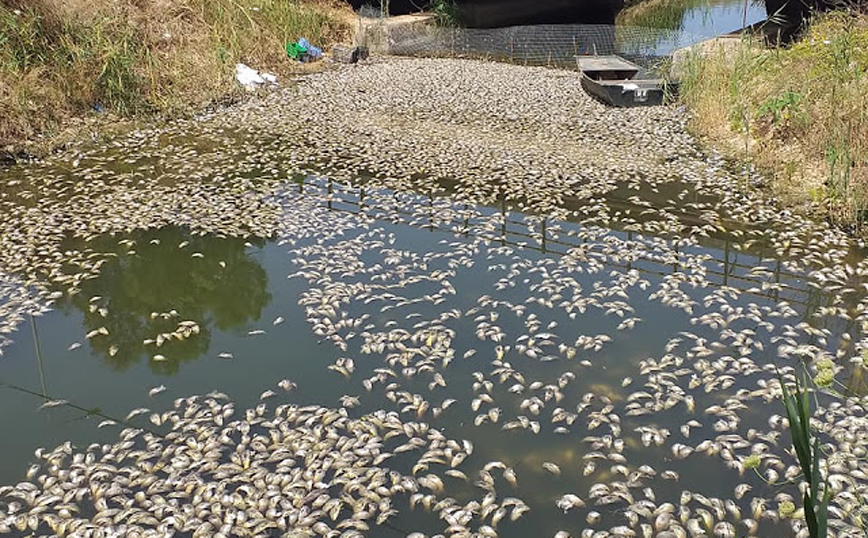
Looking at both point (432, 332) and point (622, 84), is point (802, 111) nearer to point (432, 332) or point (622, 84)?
point (622, 84)

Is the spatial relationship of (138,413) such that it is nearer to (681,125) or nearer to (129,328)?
(129,328)

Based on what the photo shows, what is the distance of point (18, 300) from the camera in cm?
555

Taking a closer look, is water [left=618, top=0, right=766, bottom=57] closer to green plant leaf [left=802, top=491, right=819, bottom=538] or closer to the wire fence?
the wire fence

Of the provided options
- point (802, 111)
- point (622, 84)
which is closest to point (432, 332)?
point (802, 111)

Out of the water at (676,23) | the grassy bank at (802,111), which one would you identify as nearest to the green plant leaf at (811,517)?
the grassy bank at (802,111)

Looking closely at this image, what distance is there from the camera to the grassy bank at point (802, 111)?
6.88 meters

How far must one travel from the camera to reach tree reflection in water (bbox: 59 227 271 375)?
5.04m

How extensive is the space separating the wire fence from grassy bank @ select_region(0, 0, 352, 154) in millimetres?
4297

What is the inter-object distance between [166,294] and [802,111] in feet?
23.2

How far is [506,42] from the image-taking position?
17422 mm

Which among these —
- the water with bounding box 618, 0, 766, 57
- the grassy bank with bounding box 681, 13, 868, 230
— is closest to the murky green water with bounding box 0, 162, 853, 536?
the grassy bank with bounding box 681, 13, 868, 230

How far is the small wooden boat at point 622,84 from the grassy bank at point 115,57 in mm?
6006

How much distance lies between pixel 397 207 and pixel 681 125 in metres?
5.07

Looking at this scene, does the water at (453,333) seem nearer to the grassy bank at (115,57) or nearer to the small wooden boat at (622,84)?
the grassy bank at (115,57)
